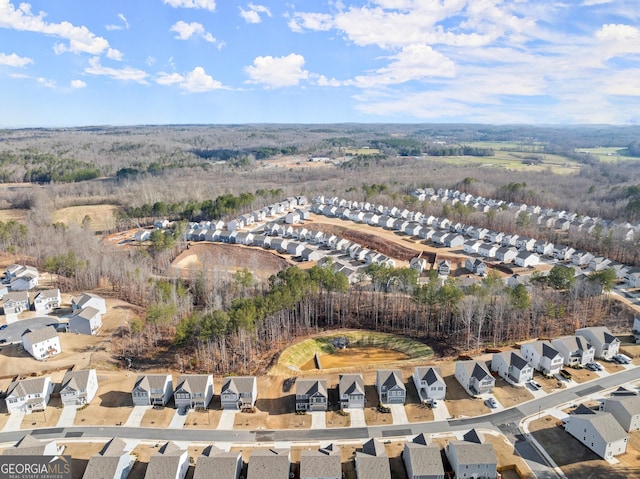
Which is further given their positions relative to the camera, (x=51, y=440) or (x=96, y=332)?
(x=96, y=332)

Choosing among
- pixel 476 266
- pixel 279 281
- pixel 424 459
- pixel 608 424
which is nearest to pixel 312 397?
pixel 424 459

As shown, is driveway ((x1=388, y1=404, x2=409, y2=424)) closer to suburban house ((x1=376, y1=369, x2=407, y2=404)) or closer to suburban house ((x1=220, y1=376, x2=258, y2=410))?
suburban house ((x1=376, y1=369, x2=407, y2=404))

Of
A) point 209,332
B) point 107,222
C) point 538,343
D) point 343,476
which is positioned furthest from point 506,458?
point 107,222

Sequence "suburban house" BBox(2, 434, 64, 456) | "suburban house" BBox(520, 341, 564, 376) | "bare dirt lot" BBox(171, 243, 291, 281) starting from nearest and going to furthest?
"suburban house" BBox(2, 434, 64, 456) → "suburban house" BBox(520, 341, 564, 376) → "bare dirt lot" BBox(171, 243, 291, 281)

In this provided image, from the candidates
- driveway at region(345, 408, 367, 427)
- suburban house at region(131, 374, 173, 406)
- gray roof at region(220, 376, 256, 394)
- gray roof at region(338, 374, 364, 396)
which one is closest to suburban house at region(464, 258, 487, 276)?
gray roof at region(338, 374, 364, 396)

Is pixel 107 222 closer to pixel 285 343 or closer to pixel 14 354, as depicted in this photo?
pixel 14 354

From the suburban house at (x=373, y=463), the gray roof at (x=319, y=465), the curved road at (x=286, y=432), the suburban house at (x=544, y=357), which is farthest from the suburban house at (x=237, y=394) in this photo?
the suburban house at (x=544, y=357)
